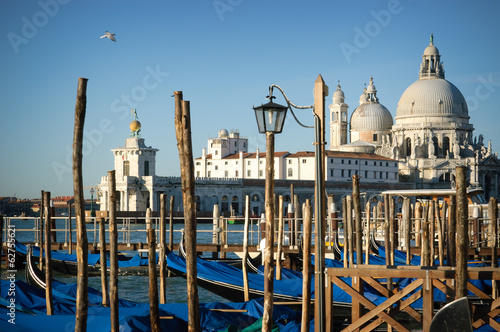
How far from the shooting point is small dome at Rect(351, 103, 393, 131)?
213ft

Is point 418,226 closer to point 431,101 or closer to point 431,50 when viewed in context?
point 431,101

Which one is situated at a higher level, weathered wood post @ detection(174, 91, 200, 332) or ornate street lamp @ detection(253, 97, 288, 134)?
ornate street lamp @ detection(253, 97, 288, 134)

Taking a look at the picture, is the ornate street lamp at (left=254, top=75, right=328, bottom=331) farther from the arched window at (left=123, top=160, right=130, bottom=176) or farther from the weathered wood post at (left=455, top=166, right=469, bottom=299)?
the arched window at (left=123, top=160, right=130, bottom=176)

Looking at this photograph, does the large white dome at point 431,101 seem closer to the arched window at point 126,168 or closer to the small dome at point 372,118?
the small dome at point 372,118

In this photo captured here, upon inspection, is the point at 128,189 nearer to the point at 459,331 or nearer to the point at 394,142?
the point at 394,142

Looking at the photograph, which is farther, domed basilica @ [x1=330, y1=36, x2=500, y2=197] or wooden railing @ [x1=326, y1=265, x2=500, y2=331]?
domed basilica @ [x1=330, y1=36, x2=500, y2=197]

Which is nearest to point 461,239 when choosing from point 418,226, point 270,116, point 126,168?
point 270,116

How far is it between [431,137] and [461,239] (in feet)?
185

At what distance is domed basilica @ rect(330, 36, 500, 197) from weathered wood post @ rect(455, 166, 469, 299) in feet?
177

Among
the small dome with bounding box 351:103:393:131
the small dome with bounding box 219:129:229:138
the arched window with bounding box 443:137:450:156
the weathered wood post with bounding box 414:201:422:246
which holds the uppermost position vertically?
the small dome with bounding box 351:103:393:131

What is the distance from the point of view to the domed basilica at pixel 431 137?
196ft

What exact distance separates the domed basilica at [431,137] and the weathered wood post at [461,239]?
53.8 meters

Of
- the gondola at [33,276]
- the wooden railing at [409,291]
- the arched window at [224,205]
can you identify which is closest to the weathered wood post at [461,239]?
the wooden railing at [409,291]

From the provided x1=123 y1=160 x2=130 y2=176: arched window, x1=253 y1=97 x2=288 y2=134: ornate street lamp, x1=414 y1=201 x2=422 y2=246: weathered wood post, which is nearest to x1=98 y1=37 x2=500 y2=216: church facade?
x1=123 y1=160 x2=130 y2=176: arched window
